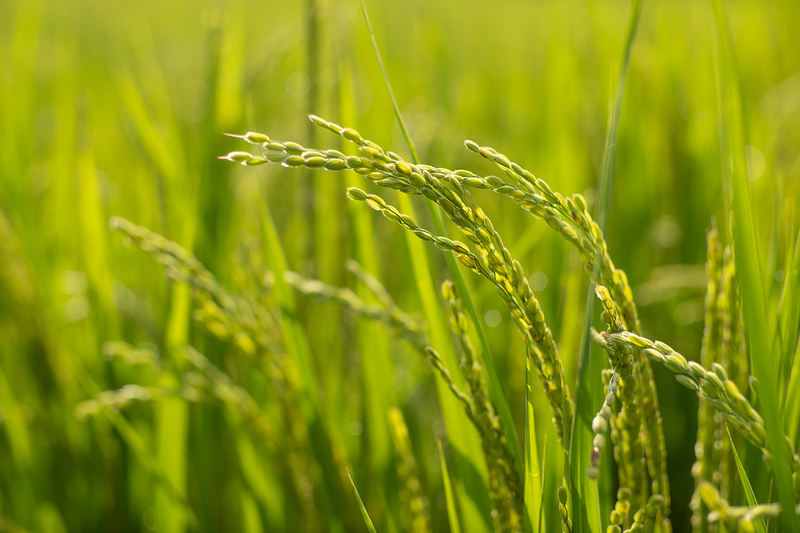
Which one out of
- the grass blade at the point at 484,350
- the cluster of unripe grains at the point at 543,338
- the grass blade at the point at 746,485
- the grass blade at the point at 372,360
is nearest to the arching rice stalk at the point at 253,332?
the cluster of unripe grains at the point at 543,338

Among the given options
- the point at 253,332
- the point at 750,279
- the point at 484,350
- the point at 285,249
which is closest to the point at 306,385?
the point at 253,332

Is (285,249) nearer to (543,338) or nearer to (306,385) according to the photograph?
(306,385)

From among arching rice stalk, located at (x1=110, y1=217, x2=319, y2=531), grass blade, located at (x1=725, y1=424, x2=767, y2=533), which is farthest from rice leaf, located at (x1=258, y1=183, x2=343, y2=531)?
grass blade, located at (x1=725, y1=424, x2=767, y2=533)

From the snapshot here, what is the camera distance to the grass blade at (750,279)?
34cm

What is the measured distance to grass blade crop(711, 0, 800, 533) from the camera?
0.34 meters

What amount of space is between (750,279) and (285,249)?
3.42ft

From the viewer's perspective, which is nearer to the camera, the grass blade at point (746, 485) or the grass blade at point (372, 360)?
the grass blade at point (746, 485)

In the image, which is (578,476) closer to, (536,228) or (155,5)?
(536,228)

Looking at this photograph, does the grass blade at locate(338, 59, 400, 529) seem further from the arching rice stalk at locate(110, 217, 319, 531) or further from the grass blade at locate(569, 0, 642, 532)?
the grass blade at locate(569, 0, 642, 532)

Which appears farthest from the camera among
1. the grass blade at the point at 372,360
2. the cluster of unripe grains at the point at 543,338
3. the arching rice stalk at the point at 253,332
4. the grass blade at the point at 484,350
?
the grass blade at the point at 372,360

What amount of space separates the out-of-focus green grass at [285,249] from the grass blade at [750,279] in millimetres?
167

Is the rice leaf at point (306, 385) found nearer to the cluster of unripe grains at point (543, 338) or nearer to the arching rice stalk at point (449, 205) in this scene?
the cluster of unripe grains at point (543, 338)

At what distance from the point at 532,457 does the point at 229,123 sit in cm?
83

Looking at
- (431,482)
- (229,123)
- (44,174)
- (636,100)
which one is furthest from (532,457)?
(44,174)
